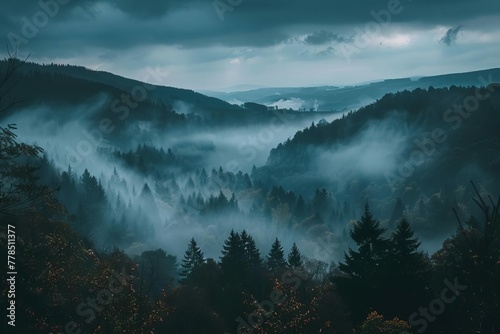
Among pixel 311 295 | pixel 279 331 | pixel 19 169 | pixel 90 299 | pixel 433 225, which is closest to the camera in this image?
pixel 19 169

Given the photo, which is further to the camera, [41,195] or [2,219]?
[2,219]

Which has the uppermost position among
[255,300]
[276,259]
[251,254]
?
[255,300]

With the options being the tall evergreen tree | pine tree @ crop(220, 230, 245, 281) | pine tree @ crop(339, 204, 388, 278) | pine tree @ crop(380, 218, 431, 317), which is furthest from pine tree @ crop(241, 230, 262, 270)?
pine tree @ crop(380, 218, 431, 317)

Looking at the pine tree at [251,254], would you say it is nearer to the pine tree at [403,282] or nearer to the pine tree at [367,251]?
the pine tree at [367,251]

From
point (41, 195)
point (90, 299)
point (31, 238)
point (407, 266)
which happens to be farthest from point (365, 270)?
point (41, 195)

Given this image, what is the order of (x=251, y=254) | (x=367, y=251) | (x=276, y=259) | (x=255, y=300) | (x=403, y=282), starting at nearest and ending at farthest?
1. (x=403, y=282)
2. (x=255, y=300)
3. (x=367, y=251)
4. (x=251, y=254)
5. (x=276, y=259)

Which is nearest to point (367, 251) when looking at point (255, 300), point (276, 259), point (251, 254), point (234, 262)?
point (255, 300)

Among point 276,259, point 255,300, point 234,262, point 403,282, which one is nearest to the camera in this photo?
point 403,282

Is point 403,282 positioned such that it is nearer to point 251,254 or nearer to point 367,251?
point 367,251

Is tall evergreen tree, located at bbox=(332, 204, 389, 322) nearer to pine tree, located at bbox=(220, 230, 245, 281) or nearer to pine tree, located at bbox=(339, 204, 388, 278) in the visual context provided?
pine tree, located at bbox=(339, 204, 388, 278)

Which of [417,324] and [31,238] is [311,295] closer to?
[417,324]

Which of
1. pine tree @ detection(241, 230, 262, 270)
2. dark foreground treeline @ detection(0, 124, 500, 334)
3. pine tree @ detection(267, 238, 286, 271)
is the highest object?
dark foreground treeline @ detection(0, 124, 500, 334)
